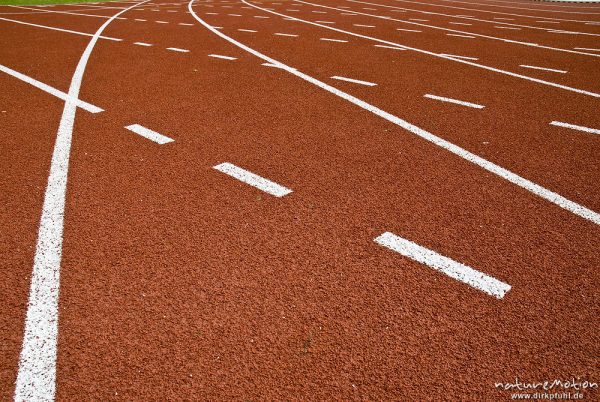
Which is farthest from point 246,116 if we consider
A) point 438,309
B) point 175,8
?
point 175,8

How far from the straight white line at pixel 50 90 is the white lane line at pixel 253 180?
2389 mm

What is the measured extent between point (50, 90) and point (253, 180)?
417 cm

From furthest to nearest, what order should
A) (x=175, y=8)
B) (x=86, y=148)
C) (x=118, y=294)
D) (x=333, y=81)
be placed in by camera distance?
(x=175, y=8), (x=333, y=81), (x=86, y=148), (x=118, y=294)

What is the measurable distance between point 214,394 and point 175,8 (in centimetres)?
1908

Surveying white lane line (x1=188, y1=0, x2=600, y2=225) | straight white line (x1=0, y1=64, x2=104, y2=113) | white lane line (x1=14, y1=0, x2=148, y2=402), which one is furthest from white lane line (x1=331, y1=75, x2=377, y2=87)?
white lane line (x1=14, y1=0, x2=148, y2=402)

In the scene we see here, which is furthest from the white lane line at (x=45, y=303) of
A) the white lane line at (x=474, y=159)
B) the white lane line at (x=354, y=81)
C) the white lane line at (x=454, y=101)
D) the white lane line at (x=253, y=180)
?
the white lane line at (x=454, y=101)

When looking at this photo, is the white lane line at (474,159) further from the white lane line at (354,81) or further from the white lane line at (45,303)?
the white lane line at (45,303)

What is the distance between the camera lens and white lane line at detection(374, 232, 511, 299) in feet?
9.38

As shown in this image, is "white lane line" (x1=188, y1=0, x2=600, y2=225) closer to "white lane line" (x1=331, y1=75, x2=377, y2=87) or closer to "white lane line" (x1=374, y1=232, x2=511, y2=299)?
"white lane line" (x1=331, y1=75, x2=377, y2=87)

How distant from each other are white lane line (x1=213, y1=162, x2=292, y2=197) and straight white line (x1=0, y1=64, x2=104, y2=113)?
7.84 ft

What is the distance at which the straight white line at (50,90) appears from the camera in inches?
234

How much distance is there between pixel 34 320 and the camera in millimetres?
2623

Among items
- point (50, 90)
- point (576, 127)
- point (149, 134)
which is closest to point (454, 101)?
point (576, 127)

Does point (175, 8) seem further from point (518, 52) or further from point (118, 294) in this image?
point (118, 294)
